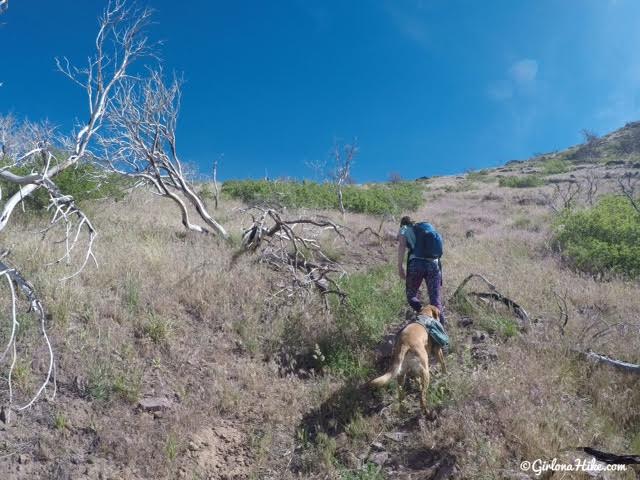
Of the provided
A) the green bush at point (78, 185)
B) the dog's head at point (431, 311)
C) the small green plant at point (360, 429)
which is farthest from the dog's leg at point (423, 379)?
the green bush at point (78, 185)

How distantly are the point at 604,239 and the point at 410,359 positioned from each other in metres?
7.09

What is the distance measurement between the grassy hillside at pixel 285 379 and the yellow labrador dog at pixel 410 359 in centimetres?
21

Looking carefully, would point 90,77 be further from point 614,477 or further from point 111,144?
point 614,477

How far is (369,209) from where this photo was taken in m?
16.2

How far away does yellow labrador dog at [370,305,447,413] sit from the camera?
3.66 metres

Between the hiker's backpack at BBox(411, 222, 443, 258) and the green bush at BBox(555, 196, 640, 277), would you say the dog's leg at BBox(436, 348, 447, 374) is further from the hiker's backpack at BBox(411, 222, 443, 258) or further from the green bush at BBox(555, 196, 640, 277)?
the green bush at BBox(555, 196, 640, 277)

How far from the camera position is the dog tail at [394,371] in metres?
3.59

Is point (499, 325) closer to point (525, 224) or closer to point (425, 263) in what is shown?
point (425, 263)

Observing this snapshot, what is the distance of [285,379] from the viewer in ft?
14.4

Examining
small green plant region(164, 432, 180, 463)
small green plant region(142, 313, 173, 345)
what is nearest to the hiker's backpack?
small green plant region(142, 313, 173, 345)

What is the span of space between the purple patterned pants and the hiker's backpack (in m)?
0.11

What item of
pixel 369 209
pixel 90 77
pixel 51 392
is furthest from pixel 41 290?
pixel 369 209

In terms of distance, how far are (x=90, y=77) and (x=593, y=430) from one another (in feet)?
22.8

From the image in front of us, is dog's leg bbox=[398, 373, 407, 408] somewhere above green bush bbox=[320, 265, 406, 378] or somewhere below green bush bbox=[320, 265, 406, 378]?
below
